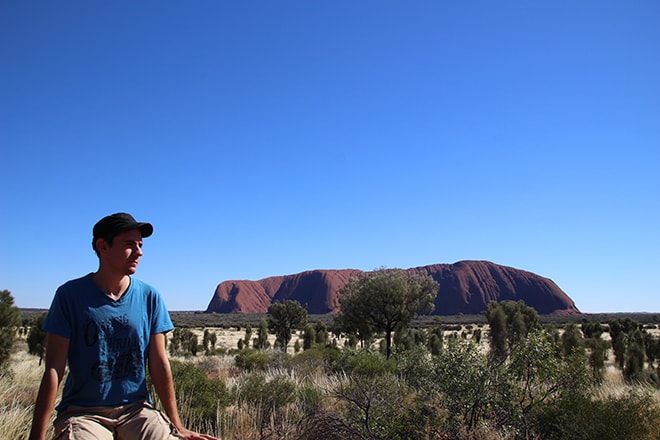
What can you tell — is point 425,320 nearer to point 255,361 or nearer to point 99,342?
point 255,361

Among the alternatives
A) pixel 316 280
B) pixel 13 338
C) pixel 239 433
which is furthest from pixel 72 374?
pixel 316 280

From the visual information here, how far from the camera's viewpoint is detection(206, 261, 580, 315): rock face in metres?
131

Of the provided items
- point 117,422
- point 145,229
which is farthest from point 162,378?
point 145,229

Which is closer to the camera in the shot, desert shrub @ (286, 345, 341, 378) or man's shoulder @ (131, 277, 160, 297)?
man's shoulder @ (131, 277, 160, 297)

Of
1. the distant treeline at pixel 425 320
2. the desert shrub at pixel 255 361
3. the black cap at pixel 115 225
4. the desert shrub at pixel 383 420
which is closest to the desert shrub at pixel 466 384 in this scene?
the desert shrub at pixel 383 420

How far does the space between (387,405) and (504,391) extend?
150 cm

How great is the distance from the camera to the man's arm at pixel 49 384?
8.29ft

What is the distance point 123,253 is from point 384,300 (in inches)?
686

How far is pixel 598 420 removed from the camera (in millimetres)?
5051

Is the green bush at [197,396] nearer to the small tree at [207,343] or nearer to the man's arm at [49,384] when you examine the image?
the man's arm at [49,384]

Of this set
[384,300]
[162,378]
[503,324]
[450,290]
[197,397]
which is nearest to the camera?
[162,378]

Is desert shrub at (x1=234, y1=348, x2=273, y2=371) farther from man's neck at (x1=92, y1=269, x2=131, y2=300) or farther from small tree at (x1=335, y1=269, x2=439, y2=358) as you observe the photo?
man's neck at (x1=92, y1=269, x2=131, y2=300)

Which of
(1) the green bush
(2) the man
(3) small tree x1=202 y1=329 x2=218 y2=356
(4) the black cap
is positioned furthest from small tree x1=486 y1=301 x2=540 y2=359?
(4) the black cap

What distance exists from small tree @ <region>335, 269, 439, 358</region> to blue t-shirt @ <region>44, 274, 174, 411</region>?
1711 cm
